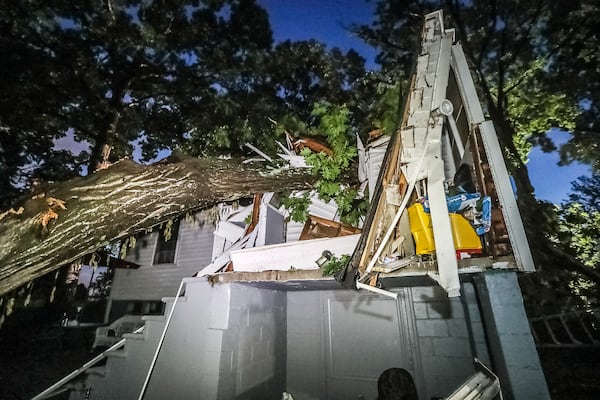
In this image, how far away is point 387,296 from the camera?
5.62 meters

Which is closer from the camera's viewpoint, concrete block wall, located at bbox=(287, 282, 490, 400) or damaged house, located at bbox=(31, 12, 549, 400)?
damaged house, located at bbox=(31, 12, 549, 400)

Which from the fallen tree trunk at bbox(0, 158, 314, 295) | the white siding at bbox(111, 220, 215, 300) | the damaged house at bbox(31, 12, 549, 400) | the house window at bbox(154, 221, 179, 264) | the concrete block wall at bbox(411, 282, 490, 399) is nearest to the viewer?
the damaged house at bbox(31, 12, 549, 400)

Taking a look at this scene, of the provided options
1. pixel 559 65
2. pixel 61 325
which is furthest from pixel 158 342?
pixel 559 65

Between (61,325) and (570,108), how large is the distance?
106ft

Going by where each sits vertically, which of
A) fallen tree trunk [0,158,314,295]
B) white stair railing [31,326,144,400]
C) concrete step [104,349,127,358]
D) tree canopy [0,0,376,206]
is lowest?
white stair railing [31,326,144,400]

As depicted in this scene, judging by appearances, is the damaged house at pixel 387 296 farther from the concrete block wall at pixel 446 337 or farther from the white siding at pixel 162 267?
the white siding at pixel 162 267

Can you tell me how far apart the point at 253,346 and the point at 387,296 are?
3283 millimetres

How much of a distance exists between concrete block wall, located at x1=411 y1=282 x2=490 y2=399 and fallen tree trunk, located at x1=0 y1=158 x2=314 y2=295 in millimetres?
5542

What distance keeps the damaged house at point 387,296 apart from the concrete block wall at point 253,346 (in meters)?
0.03

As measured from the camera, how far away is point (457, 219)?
3795mm

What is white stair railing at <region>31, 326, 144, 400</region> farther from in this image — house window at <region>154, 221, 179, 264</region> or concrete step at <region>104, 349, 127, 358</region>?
house window at <region>154, 221, 179, 264</region>

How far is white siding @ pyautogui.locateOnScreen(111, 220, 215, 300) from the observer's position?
43.9 ft

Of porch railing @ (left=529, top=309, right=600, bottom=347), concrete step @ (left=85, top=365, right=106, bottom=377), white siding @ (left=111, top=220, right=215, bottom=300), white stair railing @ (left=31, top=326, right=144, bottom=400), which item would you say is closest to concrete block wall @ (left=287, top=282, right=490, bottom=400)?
white stair railing @ (left=31, top=326, right=144, bottom=400)

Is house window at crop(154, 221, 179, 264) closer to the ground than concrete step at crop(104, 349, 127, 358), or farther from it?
farther from it
